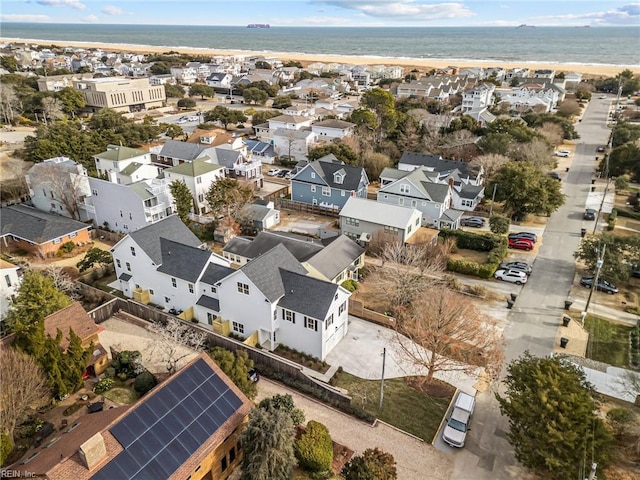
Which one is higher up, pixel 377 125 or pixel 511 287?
pixel 377 125

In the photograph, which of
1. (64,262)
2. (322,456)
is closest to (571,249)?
(322,456)

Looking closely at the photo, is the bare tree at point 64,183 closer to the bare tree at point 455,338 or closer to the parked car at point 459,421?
the bare tree at point 455,338

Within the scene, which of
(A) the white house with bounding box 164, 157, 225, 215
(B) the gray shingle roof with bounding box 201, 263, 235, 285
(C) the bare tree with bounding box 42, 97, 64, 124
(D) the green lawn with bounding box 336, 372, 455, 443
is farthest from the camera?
(C) the bare tree with bounding box 42, 97, 64, 124

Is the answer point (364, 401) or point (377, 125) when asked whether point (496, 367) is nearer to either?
point (364, 401)

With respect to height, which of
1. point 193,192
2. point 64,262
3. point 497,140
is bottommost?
point 64,262

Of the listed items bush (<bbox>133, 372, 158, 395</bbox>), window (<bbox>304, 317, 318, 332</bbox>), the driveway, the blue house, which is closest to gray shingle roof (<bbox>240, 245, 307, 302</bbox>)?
window (<bbox>304, 317, 318, 332</bbox>)

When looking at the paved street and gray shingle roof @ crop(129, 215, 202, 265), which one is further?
gray shingle roof @ crop(129, 215, 202, 265)

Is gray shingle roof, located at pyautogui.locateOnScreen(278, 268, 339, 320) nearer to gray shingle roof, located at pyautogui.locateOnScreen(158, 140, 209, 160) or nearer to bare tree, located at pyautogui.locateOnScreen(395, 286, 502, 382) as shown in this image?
bare tree, located at pyautogui.locateOnScreen(395, 286, 502, 382)
